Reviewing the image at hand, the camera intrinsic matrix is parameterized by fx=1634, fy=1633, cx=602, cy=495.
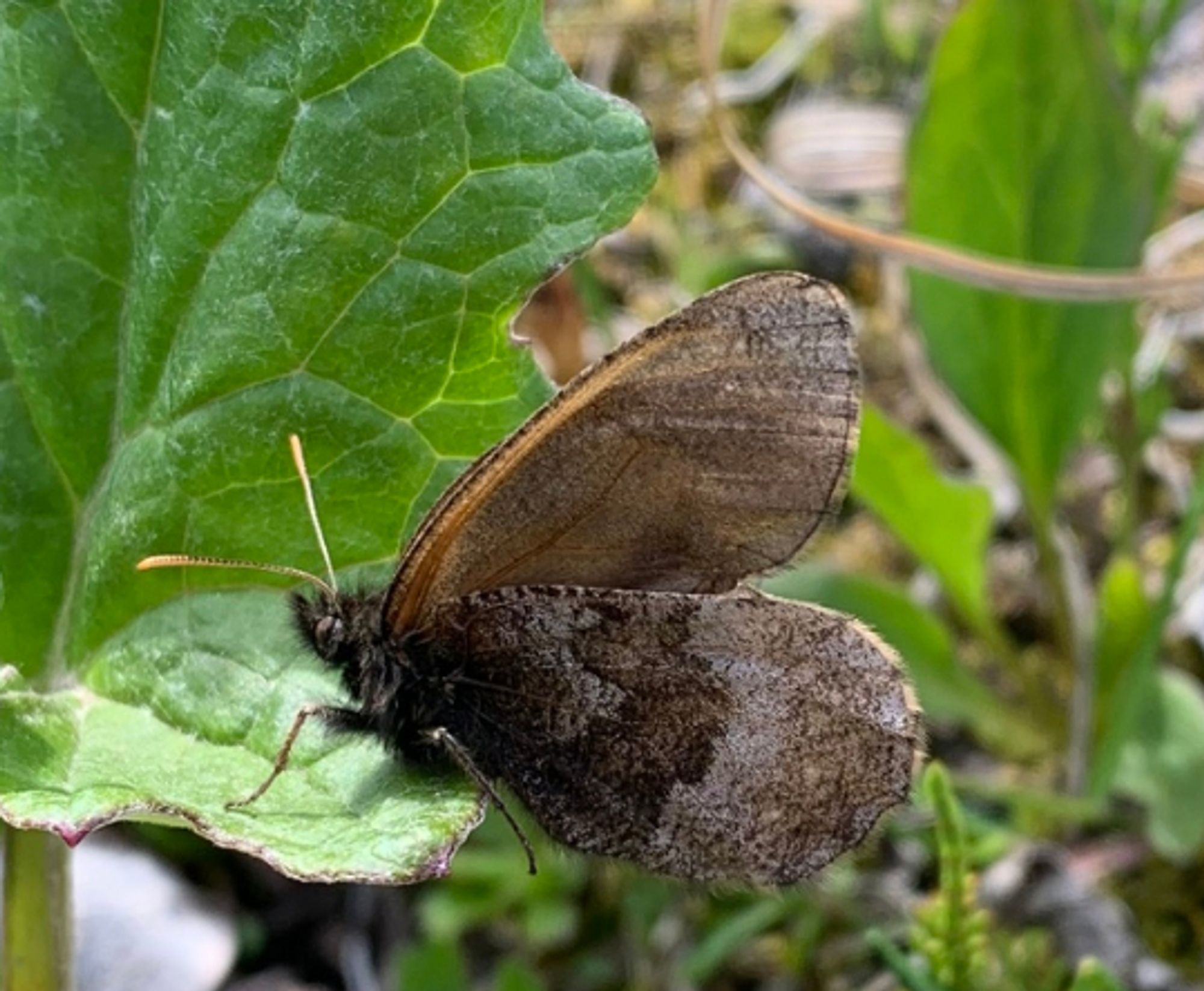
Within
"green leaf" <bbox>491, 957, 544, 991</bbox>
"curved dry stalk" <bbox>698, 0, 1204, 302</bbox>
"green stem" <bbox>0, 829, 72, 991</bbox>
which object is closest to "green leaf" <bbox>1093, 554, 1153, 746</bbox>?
"curved dry stalk" <bbox>698, 0, 1204, 302</bbox>

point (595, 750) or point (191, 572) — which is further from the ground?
point (191, 572)

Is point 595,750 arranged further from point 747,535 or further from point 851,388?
point 851,388

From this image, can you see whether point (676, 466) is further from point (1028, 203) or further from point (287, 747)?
point (1028, 203)

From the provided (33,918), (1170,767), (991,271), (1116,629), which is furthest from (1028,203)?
(33,918)

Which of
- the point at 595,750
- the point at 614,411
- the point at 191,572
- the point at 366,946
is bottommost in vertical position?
the point at 366,946

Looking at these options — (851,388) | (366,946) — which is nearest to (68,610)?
(851,388)

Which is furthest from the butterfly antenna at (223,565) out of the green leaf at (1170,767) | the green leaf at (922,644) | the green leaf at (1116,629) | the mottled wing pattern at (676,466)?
the green leaf at (1170,767)
